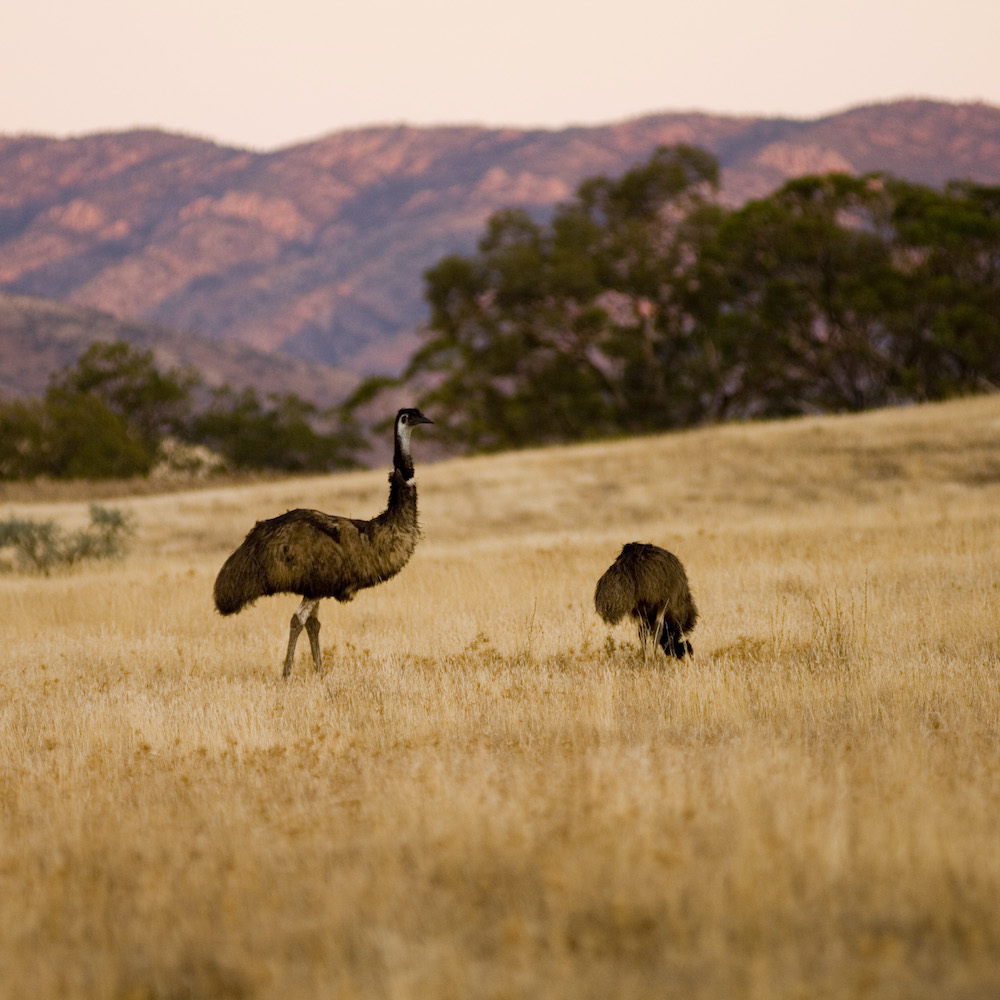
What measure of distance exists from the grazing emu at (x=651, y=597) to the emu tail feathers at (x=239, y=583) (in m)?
2.94

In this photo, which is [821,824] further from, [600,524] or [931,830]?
[600,524]

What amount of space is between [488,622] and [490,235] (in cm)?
4435

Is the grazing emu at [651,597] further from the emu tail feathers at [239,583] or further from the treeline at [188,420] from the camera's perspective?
the treeline at [188,420]

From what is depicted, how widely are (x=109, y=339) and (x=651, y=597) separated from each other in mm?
126803

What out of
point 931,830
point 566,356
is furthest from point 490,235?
point 931,830

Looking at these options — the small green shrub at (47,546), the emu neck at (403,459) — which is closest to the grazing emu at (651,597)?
the emu neck at (403,459)

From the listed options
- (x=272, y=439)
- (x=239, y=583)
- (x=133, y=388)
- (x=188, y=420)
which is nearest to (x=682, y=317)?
(x=272, y=439)

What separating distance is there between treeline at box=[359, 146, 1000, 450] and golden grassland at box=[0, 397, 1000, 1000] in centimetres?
3617

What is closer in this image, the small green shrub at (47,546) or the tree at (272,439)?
the small green shrub at (47,546)

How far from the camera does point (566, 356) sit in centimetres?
5403

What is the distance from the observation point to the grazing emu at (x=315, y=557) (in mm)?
10367

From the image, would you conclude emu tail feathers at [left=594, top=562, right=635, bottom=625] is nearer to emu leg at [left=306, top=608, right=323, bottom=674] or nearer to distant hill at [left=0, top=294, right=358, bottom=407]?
emu leg at [left=306, top=608, right=323, bottom=674]

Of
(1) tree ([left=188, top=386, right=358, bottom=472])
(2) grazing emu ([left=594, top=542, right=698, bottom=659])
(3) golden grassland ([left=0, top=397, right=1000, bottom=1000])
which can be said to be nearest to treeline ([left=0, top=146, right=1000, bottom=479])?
(1) tree ([left=188, top=386, right=358, bottom=472])

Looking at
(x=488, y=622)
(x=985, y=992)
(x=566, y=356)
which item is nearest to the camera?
(x=985, y=992)
